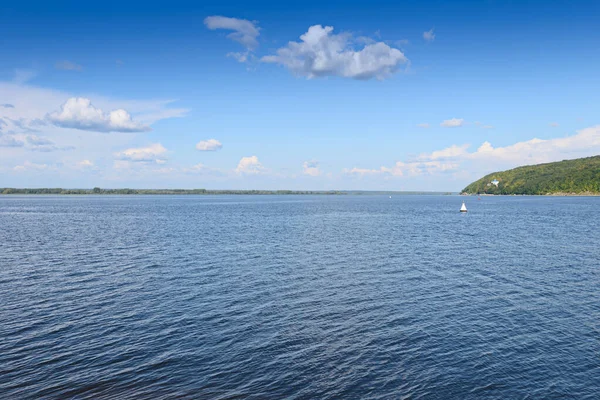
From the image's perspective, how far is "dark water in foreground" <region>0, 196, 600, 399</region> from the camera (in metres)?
20.1

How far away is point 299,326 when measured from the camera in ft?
91.8

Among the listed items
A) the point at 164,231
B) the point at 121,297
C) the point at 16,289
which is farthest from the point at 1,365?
the point at 164,231

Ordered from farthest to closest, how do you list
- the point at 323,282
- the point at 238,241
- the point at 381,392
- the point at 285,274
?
the point at 238,241, the point at 285,274, the point at 323,282, the point at 381,392

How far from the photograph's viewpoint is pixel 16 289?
36.4m

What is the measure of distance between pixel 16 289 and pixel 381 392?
34.2 meters

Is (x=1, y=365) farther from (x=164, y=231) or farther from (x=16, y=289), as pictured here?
(x=164, y=231)

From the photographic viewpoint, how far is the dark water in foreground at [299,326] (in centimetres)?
2012

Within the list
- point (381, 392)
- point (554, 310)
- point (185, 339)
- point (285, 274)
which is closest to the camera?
point (381, 392)

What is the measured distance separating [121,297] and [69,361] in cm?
1271

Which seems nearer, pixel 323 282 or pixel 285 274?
pixel 323 282

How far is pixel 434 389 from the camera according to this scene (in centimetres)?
1975

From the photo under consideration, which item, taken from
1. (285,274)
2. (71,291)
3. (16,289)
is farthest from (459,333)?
(16,289)

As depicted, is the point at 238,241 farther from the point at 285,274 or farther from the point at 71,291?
the point at 71,291

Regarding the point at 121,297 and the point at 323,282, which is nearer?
the point at 121,297
